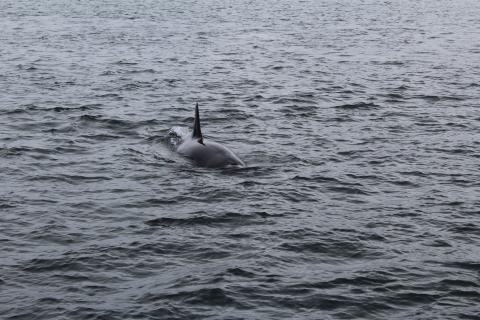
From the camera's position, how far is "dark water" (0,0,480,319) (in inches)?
535

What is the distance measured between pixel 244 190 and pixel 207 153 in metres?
2.78

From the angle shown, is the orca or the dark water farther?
the orca

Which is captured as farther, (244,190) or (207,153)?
(207,153)

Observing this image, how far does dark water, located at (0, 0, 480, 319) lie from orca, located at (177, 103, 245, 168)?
410 millimetres

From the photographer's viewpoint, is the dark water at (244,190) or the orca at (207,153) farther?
the orca at (207,153)

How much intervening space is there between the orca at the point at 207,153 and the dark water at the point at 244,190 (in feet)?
1.35

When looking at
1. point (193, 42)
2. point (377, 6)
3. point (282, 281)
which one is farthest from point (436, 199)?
point (377, 6)

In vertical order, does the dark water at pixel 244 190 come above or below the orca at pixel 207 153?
below

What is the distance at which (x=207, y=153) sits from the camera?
71.1 ft

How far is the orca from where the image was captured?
835 inches

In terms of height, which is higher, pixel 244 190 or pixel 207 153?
pixel 207 153

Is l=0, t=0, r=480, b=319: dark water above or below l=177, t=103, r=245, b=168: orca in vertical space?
below

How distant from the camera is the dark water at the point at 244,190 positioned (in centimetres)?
1359

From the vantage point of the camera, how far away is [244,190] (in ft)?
63.5
